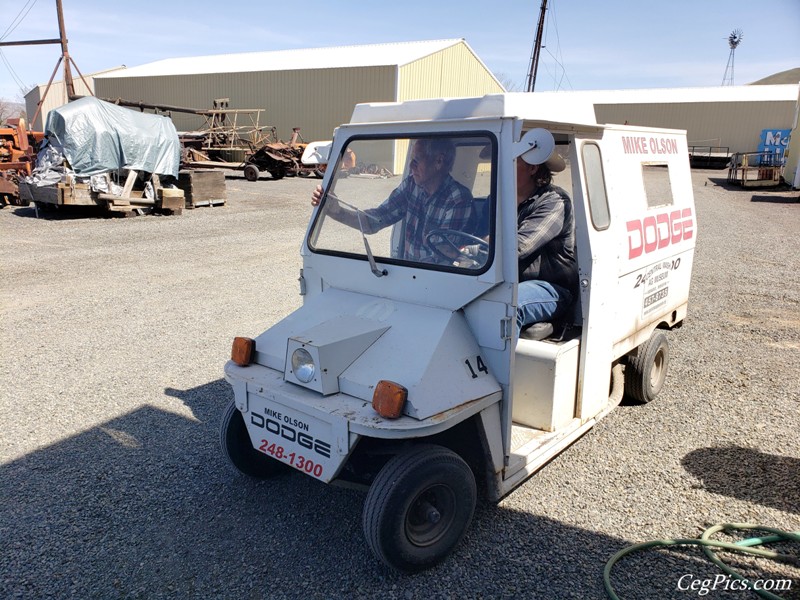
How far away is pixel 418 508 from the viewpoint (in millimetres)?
2885

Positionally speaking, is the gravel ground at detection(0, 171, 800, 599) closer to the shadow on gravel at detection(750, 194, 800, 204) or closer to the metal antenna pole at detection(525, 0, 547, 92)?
the shadow on gravel at detection(750, 194, 800, 204)

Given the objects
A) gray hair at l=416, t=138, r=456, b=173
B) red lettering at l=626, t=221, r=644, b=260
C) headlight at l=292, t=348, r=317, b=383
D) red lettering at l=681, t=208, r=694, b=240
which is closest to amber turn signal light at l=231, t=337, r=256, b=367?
headlight at l=292, t=348, r=317, b=383

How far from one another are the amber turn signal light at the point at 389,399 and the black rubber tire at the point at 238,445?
109 cm

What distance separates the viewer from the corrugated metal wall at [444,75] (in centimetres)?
2816

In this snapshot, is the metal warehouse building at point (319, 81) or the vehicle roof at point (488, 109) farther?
the metal warehouse building at point (319, 81)

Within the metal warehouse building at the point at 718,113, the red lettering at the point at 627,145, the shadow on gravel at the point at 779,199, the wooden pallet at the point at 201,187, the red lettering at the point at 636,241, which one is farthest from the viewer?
the metal warehouse building at the point at 718,113

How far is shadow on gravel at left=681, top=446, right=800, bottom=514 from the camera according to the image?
362 centimetres

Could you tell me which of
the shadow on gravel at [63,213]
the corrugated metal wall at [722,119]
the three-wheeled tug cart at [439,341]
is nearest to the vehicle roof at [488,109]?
the three-wheeled tug cart at [439,341]

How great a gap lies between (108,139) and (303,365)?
13.0m

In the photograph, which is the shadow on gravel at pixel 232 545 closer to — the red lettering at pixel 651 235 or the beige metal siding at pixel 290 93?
the red lettering at pixel 651 235

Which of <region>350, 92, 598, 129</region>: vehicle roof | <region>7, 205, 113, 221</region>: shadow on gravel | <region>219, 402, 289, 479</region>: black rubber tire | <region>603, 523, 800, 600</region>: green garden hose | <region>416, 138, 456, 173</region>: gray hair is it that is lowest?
<region>603, 523, 800, 600</region>: green garden hose

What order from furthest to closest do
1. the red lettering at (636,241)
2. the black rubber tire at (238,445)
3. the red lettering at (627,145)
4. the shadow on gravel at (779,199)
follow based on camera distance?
the shadow on gravel at (779,199), the red lettering at (627,145), the red lettering at (636,241), the black rubber tire at (238,445)

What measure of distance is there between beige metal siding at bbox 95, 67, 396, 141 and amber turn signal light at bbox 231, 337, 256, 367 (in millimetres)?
25192

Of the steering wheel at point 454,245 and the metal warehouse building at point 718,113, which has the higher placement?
the metal warehouse building at point 718,113
